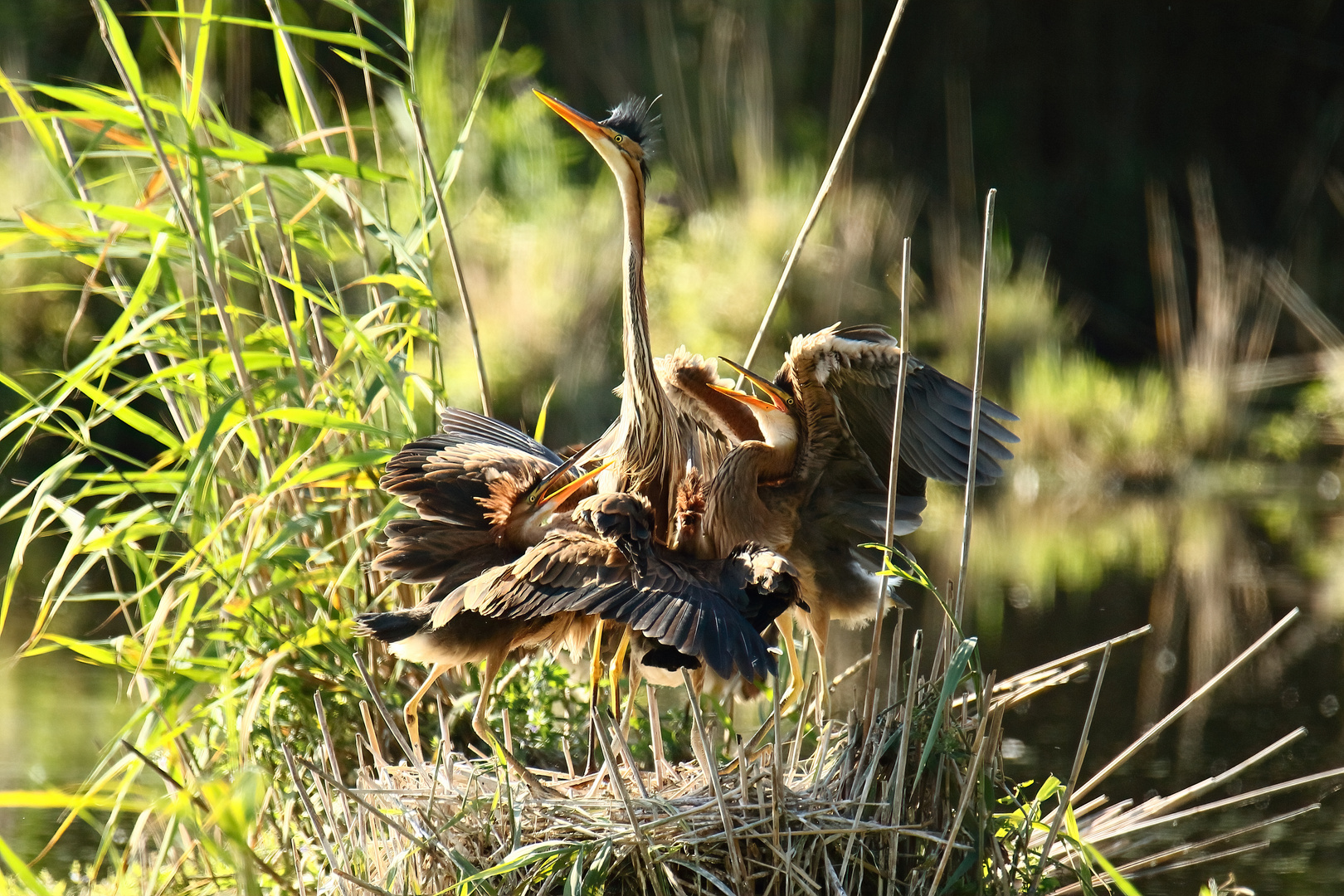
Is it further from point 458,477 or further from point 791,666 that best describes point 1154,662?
point 458,477

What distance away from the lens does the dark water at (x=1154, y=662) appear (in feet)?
10.5

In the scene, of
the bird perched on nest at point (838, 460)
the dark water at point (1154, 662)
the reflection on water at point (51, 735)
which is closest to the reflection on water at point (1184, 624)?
the dark water at point (1154, 662)

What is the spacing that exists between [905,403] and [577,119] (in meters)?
0.82

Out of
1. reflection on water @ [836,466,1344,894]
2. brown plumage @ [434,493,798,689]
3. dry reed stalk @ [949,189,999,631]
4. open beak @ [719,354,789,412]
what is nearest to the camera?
dry reed stalk @ [949,189,999,631]

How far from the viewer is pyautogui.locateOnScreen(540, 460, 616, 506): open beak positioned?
239 cm

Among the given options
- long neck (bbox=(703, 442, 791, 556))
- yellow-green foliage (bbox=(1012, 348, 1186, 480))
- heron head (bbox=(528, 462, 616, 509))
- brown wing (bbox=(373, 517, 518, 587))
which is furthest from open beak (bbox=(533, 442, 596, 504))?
yellow-green foliage (bbox=(1012, 348, 1186, 480))

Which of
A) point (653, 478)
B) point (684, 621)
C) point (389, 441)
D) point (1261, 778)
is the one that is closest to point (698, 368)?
point (653, 478)

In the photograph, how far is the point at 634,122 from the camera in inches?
101

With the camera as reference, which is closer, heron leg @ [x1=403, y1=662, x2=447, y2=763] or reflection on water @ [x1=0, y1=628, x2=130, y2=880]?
heron leg @ [x1=403, y1=662, x2=447, y2=763]

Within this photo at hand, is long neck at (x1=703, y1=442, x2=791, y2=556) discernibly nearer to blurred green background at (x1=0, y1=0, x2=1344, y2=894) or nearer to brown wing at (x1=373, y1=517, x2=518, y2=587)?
brown wing at (x1=373, y1=517, x2=518, y2=587)

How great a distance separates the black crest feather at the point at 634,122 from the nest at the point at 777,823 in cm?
115

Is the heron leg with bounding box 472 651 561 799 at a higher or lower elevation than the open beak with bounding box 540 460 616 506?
lower

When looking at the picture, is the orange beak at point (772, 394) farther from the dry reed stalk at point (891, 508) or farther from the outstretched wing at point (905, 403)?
the dry reed stalk at point (891, 508)

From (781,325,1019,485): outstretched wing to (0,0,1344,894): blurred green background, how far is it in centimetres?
114
